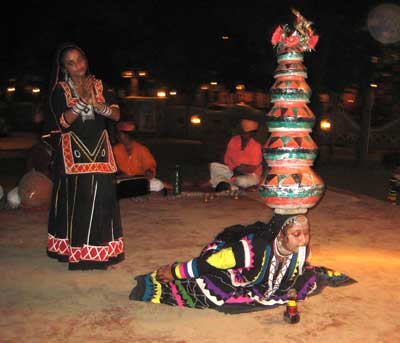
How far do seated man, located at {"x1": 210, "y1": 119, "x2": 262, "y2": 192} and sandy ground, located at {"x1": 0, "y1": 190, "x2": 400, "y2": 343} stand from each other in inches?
67.5

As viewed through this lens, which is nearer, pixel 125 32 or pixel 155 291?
pixel 155 291

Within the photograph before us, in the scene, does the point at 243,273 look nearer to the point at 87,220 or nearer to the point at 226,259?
the point at 226,259

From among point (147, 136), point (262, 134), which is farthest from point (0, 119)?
point (262, 134)

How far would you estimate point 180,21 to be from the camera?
723 inches

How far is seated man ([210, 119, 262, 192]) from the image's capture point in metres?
9.07

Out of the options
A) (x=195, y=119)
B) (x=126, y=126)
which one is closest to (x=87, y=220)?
(x=126, y=126)

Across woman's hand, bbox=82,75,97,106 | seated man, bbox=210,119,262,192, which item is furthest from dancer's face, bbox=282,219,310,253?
seated man, bbox=210,119,262,192

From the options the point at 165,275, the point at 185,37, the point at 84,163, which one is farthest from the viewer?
the point at 185,37

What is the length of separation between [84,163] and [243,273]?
1826mm

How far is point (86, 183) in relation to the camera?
16.9ft

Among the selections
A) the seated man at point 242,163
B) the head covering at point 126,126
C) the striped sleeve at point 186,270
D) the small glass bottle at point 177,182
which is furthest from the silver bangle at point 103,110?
the small glass bottle at point 177,182

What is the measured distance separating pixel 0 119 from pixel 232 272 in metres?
24.4

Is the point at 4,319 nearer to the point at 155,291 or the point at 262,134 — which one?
the point at 155,291

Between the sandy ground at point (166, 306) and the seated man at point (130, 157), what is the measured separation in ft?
4.53
